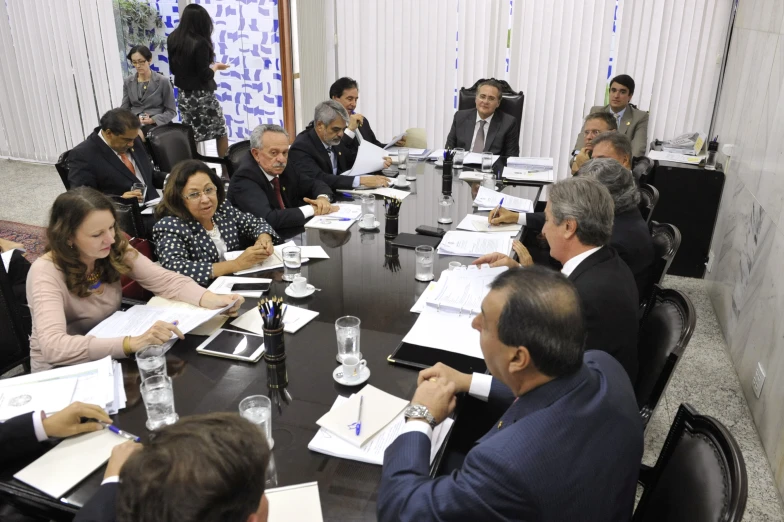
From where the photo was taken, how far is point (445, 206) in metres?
3.55

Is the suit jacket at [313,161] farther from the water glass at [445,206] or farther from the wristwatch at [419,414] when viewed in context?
the wristwatch at [419,414]

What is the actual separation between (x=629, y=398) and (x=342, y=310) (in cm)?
115

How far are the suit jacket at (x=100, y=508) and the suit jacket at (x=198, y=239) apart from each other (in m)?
1.32

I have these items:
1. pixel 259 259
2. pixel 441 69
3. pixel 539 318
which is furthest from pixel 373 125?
pixel 539 318

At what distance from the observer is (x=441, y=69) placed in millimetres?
6074

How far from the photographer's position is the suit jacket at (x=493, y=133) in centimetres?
500

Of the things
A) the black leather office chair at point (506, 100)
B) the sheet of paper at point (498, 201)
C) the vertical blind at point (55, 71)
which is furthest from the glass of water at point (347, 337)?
the vertical blind at point (55, 71)

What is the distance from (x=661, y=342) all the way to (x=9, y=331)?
238 centimetres

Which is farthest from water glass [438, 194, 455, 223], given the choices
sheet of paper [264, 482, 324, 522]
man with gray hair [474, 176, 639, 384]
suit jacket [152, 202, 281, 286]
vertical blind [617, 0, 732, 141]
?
vertical blind [617, 0, 732, 141]

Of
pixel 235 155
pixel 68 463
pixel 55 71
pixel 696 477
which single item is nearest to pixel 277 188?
pixel 235 155

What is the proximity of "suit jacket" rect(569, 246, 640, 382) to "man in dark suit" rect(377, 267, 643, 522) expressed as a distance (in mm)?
499

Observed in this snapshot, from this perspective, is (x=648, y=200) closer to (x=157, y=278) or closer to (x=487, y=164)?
(x=487, y=164)

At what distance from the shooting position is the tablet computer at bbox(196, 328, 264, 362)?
6.23 feet

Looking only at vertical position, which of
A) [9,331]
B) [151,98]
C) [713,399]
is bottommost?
[713,399]
